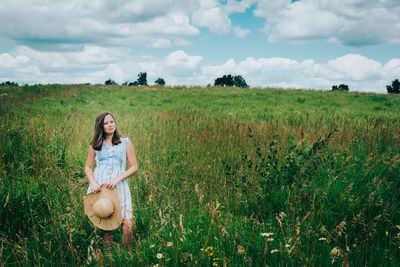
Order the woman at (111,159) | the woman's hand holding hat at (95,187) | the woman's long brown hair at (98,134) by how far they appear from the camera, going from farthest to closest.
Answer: the woman's long brown hair at (98,134), the woman at (111,159), the woman's hand holding hat at (95,187)

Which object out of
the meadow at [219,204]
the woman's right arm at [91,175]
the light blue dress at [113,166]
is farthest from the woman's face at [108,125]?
the meadow at [219,204]

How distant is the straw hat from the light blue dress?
0.75ft

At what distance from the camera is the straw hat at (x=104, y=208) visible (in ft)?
8.90

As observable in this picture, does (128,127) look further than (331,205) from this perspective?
Yes

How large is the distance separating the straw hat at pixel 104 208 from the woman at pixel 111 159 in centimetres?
18

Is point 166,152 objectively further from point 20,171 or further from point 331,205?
point 331,205

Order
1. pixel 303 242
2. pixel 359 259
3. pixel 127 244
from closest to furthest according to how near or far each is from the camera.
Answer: pixel 359 259 → pixel 303 242 → pixel 127 244

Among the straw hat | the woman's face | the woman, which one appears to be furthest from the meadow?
the woman's face

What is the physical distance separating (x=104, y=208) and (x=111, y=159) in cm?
67

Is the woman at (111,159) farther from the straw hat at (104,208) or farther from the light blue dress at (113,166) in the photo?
the straw hat at (104,208)

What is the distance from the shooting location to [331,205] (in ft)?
10.2

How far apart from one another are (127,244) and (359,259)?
7.13ft

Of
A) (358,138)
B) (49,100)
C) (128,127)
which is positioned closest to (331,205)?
(358,138)

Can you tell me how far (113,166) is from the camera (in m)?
3.18
